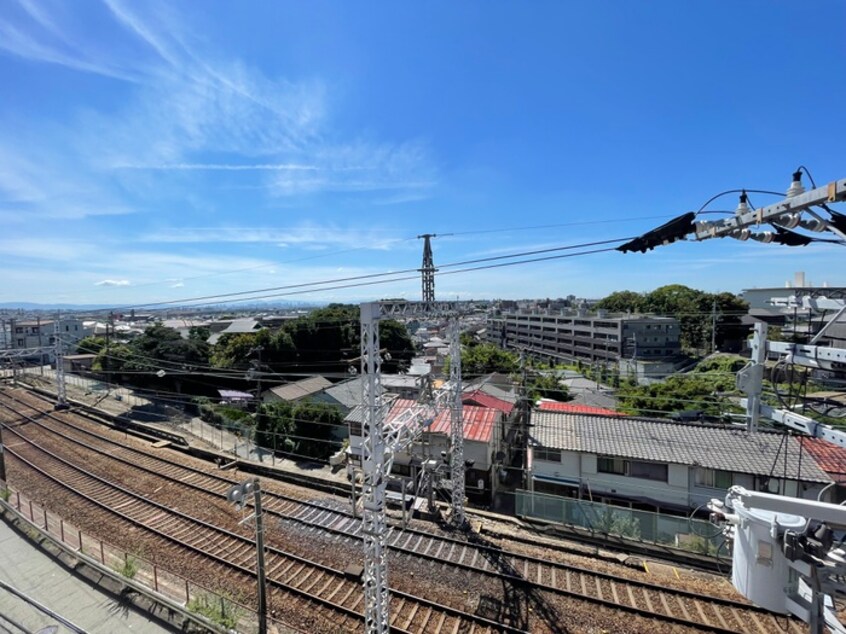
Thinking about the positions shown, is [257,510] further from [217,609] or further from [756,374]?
[756,374]

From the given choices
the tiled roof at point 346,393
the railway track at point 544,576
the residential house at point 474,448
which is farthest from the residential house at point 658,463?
the tiled roof at point 346,393

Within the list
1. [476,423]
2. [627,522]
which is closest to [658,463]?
[627,522]

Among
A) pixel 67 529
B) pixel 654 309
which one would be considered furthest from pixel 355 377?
pixel 654 309

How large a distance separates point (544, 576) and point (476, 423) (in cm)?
683

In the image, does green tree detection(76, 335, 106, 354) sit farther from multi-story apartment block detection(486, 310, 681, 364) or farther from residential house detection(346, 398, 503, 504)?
multi-story apartment block detection(486, 310, 681, 364)

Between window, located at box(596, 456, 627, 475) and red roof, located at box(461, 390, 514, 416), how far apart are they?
5.01 meters

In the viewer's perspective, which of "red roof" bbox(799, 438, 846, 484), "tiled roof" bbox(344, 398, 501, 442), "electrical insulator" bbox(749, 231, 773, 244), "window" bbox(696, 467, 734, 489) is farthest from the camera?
"tiled roof" bbox(344, 398, 501, 442)

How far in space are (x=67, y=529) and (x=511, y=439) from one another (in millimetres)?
16240

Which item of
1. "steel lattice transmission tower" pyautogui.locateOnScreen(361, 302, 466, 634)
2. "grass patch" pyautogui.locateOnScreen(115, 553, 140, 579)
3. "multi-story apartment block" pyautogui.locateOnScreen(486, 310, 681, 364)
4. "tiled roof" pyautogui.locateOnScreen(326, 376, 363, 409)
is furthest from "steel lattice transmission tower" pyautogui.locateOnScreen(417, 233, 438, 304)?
"multi-story apartment block" pyautogui.locateOnScreen(486, 310, 681, 364)

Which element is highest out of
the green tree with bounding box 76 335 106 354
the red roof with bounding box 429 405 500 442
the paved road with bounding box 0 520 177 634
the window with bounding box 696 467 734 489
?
the green tree with bounding box 76 335 106 354

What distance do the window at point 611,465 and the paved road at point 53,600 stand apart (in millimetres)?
12209

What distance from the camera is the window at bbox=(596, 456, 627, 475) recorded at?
13.4 metres

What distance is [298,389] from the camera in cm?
2589

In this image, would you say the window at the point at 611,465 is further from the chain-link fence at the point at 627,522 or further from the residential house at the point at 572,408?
the residential house at the point at 572,408
